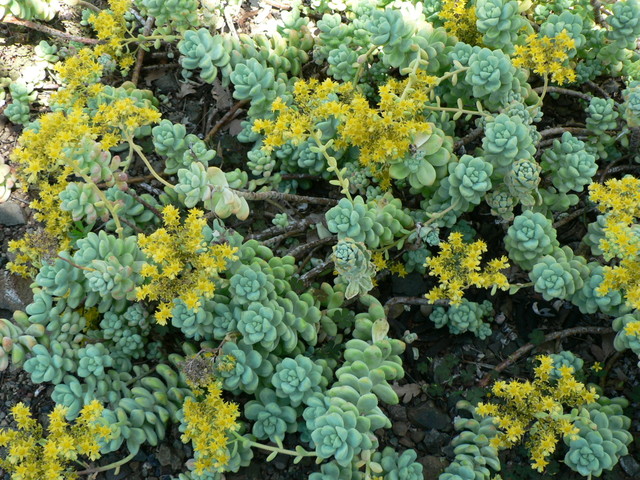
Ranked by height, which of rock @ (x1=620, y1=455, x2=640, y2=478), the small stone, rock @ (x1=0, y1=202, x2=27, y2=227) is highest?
rock @ (x1=0, y1=202, x2=27, y2=227)

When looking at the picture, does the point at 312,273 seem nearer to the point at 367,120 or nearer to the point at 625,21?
the point at 367,120

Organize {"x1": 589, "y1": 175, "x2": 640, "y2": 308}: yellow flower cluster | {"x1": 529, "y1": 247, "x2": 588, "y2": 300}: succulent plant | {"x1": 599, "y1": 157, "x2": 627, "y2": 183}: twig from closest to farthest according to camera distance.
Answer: {"x1": 589, "y1": 175, "x2": 640, "y2": 308}: yellow flower cluster, {"x1": 529, "y1": 247, "x2": 588, "y2": 300}: succulent plant, {"x1": 599, "y1": 157, "x2": 627, "y2": 183}: twig

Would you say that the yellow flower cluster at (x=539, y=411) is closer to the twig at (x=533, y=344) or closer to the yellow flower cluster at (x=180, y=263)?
the twig at (x=533, y=344)

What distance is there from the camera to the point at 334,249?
229cm

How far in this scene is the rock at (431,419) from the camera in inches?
101

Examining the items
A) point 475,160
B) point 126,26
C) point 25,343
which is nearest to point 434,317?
point 475,160

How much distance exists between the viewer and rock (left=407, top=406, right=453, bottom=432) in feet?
8.45

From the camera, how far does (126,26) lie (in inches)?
129

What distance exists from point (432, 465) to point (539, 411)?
1.61ft

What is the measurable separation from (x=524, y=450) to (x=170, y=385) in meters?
1.41

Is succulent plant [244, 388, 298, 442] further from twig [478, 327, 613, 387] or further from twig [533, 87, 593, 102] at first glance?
twig [533, 87, 593, 102]

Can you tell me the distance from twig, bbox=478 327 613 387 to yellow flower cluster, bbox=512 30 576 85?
1.03m

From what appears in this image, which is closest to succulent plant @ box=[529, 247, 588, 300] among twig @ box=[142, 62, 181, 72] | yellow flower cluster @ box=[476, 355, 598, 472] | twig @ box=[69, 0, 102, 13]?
yellow flower cluster @ box=[476, 355, 598, 472]

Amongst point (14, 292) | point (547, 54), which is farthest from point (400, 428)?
point (14, 292)
